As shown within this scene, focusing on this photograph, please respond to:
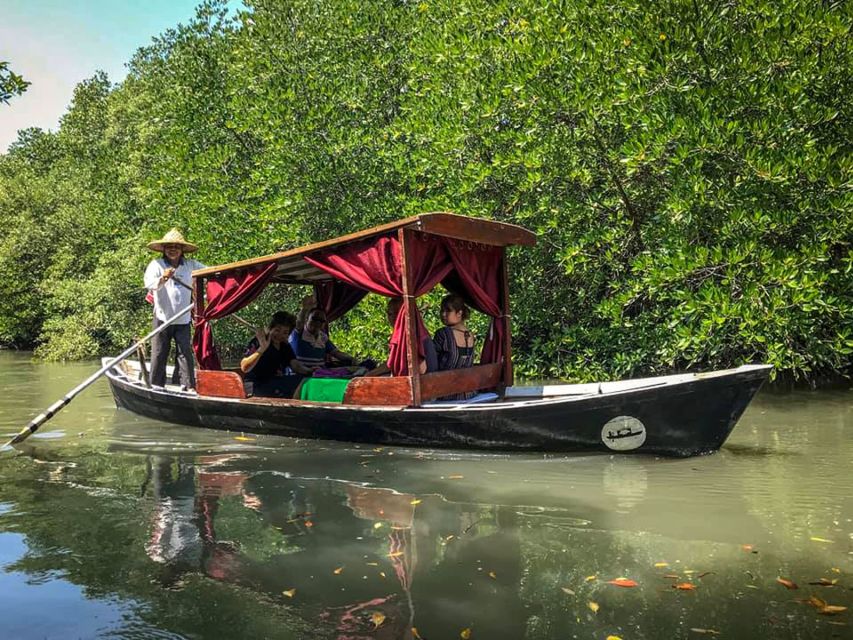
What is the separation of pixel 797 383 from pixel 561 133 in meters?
5.43

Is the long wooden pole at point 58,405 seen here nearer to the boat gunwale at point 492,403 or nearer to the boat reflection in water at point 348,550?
the boat gunwale at point 492,403

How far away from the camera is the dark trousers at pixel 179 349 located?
9.41 m

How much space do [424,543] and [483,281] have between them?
392 cm

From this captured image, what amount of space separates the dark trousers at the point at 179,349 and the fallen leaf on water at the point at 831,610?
789 cm

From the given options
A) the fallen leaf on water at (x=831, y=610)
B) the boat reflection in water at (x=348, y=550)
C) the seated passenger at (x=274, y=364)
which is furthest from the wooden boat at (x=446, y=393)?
the fallen leaf on water at (x=831, y=610)

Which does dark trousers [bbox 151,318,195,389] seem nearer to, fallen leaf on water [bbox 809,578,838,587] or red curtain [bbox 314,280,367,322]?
red curtain [bbox 314,280,367,322]

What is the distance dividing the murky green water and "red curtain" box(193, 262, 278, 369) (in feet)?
5.60

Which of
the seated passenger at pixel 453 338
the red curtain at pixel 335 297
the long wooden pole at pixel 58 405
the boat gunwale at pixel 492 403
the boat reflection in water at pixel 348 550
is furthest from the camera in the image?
the red curtain at pixel 335 297

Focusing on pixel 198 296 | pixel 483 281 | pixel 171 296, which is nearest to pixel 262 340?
pixel 198 296

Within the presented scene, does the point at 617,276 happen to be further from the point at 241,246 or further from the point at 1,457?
the point at 1,457

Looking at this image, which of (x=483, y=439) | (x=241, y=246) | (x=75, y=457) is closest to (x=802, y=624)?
(x=483, y=439)

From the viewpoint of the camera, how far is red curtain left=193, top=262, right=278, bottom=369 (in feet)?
26.1

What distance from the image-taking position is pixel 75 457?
7047 millimetres

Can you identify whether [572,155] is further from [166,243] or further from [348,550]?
[348,550]
